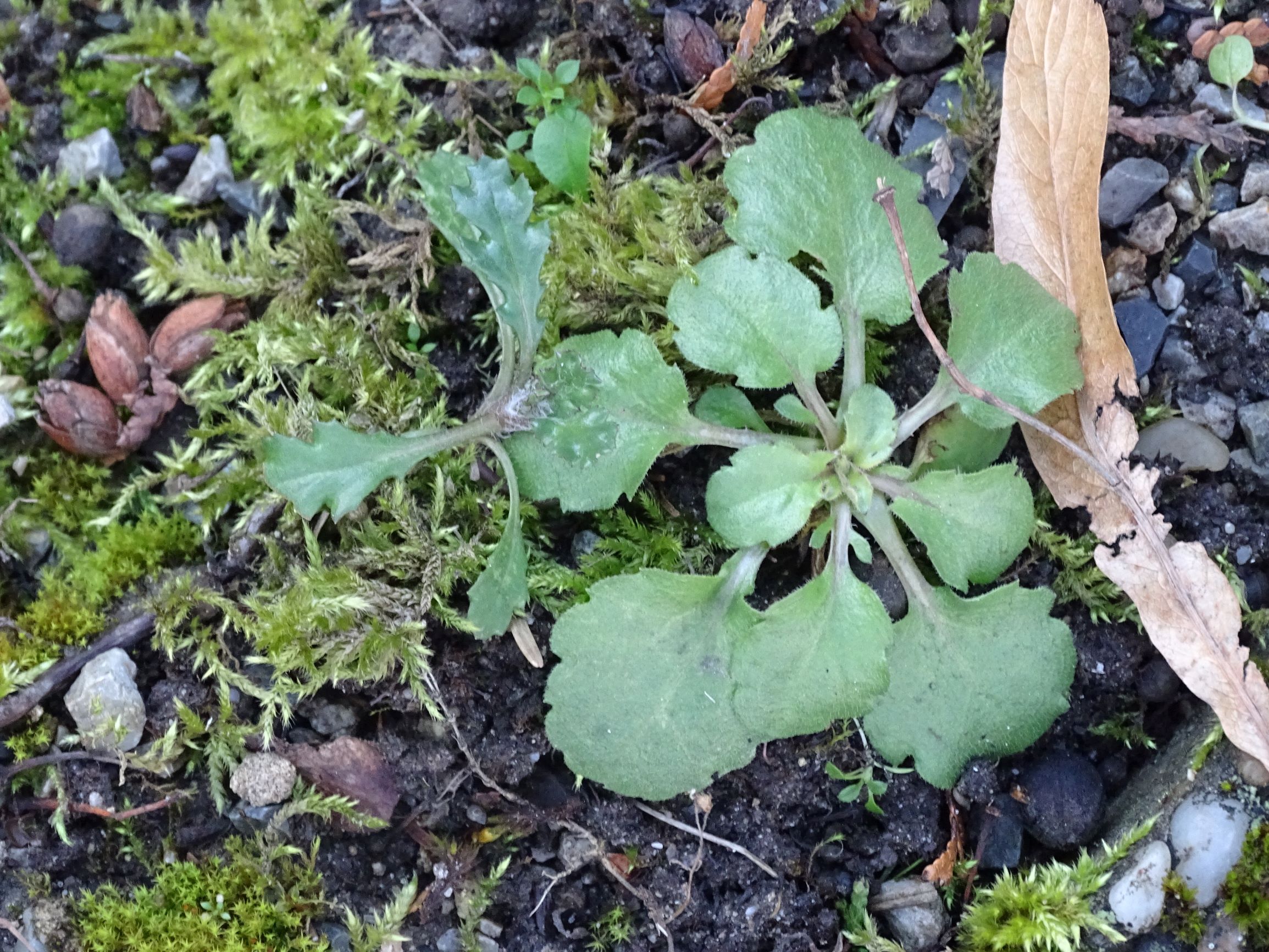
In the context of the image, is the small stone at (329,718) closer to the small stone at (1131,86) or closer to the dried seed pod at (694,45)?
the dried seed pod at (694,45)

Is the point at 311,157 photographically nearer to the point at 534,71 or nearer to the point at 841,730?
the point at 534,71

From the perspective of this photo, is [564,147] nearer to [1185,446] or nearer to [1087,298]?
[1087,298]

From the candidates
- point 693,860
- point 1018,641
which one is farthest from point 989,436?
point 693,860

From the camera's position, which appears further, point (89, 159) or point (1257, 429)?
point (89, 159)

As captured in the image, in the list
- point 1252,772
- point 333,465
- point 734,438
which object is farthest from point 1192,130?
point 333,465

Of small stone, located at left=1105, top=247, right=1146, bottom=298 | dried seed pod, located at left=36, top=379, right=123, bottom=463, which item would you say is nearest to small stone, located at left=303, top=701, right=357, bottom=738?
dried seed pod, located at left=36, top=379, right=123, bottom=463
